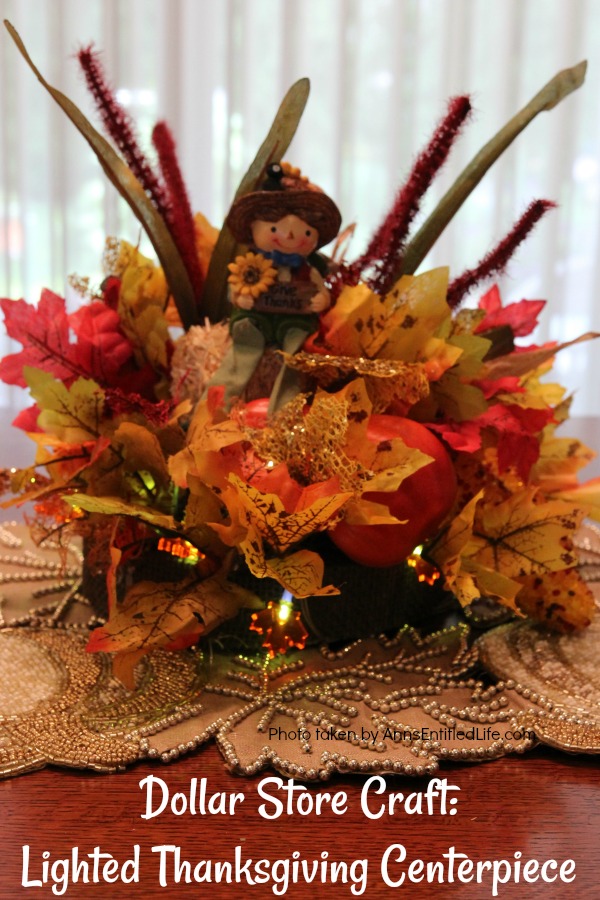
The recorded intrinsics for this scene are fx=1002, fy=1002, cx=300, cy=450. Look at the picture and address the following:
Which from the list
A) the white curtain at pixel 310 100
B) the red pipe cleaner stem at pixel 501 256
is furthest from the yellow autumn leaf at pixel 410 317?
the white curtain at pixel 310 100

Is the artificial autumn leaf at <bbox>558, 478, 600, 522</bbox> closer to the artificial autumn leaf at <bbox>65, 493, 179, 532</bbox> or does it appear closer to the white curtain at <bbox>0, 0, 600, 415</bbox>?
the artificial autumn leaf at <bbox>65, 493, 179, 532</bbox>

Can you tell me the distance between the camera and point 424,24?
2281 millimetres

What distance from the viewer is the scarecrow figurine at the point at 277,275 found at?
69cm

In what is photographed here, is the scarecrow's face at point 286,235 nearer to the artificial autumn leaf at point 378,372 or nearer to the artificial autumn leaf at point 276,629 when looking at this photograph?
the artificial autumn leaf at point 378,372

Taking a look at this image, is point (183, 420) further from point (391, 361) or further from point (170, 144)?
point (170, 144)

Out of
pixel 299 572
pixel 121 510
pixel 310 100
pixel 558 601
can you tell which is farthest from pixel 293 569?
pixel 310 100

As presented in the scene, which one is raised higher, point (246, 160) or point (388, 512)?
point (246, 160)

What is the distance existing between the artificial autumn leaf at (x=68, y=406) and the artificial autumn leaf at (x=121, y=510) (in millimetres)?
72

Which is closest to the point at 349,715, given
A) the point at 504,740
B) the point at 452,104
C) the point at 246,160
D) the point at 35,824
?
the point at 504,740

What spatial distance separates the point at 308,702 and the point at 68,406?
25 centimetres

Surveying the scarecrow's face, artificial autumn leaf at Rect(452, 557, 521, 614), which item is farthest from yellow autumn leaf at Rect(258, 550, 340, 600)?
the scarecrow's face

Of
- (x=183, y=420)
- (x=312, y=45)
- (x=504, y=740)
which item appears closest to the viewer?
(x=504, y=740)

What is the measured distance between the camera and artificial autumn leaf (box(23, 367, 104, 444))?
26.2 inches

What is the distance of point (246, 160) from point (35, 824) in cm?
205
